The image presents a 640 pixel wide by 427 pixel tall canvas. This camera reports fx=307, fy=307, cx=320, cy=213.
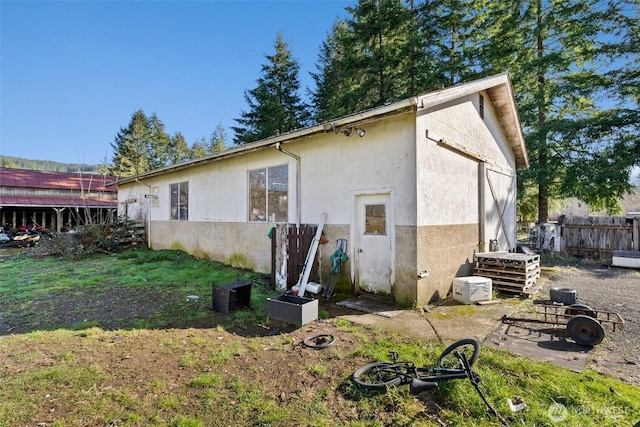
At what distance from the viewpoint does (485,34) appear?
614 inches

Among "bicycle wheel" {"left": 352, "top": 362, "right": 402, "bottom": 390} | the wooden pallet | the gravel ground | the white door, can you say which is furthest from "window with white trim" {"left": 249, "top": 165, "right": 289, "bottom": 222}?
the gravel ground

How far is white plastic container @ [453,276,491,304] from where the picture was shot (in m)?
5.88

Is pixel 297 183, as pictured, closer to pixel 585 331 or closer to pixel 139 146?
pixel 585 331

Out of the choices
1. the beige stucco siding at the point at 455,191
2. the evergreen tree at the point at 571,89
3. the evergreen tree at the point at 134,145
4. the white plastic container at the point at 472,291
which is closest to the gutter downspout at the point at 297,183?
the beige stucco siding at the point at 455,191

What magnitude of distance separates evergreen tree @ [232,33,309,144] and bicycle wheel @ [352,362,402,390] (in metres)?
19.6

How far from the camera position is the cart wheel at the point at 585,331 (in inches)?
151

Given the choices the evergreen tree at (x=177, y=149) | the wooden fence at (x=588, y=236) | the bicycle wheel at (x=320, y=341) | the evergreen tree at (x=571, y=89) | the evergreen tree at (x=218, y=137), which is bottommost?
the bicycle wheel at (x=320, y=341)

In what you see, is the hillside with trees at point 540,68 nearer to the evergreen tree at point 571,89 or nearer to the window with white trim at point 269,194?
the evergreen tree at point 571,89

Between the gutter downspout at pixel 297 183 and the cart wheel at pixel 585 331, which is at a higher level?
the gutter downspout at pixel 297 183

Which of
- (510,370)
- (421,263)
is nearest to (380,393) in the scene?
(510,370)

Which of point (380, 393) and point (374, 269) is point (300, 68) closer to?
point (374, 269)

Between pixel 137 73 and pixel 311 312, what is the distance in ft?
45.6

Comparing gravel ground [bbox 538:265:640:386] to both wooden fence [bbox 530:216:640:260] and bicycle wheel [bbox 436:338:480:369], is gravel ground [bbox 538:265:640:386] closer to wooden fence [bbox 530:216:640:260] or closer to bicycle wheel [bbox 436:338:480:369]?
bicycle wheel [bbox 436:338:480:369]

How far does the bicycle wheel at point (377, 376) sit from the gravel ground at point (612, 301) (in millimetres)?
2239
